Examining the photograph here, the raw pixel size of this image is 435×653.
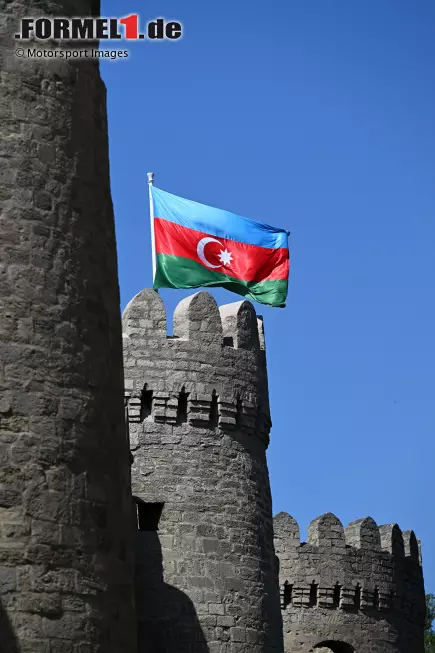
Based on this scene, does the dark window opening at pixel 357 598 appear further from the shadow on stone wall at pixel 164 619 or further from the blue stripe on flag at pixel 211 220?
the shadow on stone wall at pixel 164 619

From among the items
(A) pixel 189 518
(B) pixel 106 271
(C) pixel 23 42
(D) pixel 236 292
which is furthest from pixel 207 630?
(C) pixel 23 42

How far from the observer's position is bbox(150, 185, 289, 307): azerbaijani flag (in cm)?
2061

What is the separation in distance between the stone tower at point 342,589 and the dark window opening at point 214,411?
7.73 meters

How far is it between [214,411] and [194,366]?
584 mm

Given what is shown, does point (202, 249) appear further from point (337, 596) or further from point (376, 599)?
point (376, 599)

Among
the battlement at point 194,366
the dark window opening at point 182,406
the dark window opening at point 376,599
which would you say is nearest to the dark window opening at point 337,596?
the dark window opening at point 376,599

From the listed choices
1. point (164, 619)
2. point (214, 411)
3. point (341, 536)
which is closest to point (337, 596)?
point (341, 536)

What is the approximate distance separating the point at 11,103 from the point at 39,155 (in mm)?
409

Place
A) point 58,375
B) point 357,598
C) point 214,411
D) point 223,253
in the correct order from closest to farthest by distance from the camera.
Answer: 1. point 58,375
2. point 214,411
3. point 223,253
4. point 357,598

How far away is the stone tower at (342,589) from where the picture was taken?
25.8 metres

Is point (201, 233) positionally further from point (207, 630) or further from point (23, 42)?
point (23, 42)

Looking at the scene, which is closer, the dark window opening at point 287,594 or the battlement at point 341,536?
the dark window opening at point 287,594

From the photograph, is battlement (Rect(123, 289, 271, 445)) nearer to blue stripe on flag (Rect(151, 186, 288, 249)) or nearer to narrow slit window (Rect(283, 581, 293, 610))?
blue stripe on flag (Rect(151, 186, 288, 249))

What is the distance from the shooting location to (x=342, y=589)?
26047 millimetres
